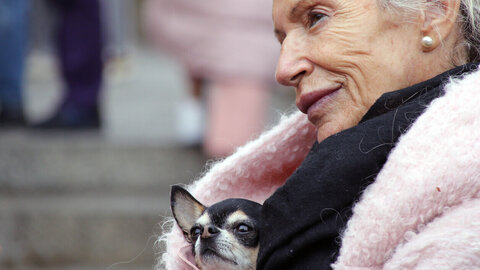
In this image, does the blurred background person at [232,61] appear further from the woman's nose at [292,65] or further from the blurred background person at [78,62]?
the woman's nose at [292,65]

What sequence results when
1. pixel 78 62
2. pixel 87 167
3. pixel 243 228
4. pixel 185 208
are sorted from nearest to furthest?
pixel 243 228, pixel 185 208, pixel 87 167, pixel 78 62

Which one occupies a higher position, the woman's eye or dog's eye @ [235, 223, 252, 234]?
the woman's eye

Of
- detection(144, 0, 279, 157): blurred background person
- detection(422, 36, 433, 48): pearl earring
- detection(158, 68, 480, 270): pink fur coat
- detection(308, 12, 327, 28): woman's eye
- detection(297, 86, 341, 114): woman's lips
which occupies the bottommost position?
detection(158, 68, 480, 270): pink fur coat

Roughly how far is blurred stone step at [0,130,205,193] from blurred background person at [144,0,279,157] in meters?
0.30

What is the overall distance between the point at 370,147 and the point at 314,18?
418mm

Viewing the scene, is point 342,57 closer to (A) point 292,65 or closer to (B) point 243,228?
(A) point 292,65

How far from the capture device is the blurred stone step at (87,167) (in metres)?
4.57

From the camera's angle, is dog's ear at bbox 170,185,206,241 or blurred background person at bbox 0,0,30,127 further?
blurred background person at bbox 0,0,30,127

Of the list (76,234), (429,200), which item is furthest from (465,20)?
(76,234)

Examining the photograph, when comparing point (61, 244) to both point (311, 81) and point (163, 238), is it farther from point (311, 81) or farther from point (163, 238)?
point (311, 81)

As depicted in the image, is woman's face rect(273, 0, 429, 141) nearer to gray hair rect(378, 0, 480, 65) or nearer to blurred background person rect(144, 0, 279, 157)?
gray hair rect(378, 0, 480, 65)

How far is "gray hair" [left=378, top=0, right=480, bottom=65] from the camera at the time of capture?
173cm

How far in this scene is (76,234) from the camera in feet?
14.0

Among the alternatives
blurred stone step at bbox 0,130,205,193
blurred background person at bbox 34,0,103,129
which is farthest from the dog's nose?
blurred background person at bbox 34,0,103,129
